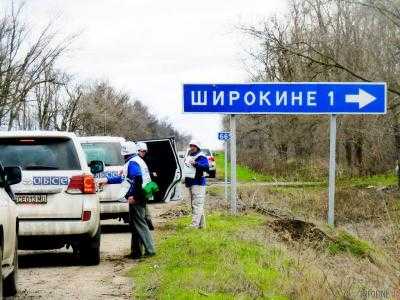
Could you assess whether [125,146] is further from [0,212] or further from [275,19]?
[275,19]

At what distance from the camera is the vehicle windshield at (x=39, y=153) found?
35.8 ft

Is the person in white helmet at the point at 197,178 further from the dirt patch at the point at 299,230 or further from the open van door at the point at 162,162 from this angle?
the dirt patch at the point at 299,230

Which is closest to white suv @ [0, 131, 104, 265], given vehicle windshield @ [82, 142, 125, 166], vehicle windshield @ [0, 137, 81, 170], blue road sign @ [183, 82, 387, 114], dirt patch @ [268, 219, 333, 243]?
vehicle windshield @ [0, 137, 81, 170]

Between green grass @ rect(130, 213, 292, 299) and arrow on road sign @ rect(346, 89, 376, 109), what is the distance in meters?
5.04

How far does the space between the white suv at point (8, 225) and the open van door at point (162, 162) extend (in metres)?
8.74

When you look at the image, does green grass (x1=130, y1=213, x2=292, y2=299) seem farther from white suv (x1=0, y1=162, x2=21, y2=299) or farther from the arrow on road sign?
the arrow on road sign

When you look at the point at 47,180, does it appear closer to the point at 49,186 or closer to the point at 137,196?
the point at 49,186

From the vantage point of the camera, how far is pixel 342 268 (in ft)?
38.8

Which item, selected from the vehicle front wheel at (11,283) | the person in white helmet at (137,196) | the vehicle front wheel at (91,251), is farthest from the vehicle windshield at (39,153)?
the vehicle front wheel at (11,283)

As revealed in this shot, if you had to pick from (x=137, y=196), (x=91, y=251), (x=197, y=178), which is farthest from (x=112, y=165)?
(x=91, y=251)

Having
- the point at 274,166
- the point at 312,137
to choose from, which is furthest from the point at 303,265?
the point at 274,166

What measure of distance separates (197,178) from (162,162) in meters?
2.32

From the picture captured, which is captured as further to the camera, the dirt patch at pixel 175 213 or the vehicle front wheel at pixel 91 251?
the dirt patch at pixel 175 213

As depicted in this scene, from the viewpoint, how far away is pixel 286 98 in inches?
713
